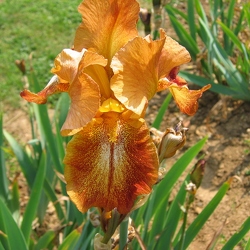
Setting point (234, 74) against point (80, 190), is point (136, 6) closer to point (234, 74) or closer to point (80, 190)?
point (80, 190)

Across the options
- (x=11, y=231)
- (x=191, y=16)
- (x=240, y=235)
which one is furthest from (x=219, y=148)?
(x=11, y=231)

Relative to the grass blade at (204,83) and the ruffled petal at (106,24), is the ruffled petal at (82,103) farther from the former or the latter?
the grass blade at (204,83)

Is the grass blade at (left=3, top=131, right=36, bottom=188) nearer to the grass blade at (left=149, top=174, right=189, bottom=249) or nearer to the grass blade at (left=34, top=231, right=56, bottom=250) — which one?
the grass blade at (left=34, top=231, right=56, bottom=250)

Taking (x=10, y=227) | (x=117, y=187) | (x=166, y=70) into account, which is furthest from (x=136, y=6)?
(x=10, y=227)

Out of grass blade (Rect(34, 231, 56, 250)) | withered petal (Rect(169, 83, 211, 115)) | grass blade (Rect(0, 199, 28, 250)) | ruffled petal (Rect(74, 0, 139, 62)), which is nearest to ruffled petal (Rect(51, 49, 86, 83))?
ruffled petal (Rect(74, 0, 139, 62))

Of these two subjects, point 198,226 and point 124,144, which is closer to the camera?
point 124,144

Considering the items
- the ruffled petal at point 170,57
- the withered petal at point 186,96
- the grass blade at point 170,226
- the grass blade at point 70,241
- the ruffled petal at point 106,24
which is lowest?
the grass blade at point 70,241

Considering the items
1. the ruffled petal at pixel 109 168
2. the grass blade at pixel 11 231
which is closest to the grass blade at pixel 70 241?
the grass blade at pixel 11 231
